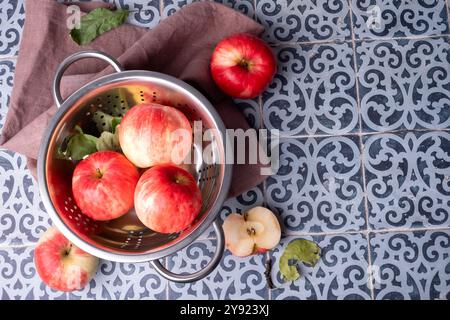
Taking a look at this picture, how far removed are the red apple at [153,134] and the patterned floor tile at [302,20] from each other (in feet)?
0.87

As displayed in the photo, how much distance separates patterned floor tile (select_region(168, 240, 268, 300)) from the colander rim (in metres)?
0.17

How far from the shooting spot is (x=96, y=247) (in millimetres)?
587

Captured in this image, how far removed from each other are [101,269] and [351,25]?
0.56 m

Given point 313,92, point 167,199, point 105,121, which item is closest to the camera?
point 167,199

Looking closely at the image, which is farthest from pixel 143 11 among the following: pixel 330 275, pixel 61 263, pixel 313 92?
pixel 330 275

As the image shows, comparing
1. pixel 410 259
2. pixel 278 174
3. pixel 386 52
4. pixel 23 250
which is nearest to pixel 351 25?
pixel 386 52

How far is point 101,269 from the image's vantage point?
0.74 m

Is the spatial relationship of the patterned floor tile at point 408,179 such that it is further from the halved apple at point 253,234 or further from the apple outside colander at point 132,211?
the apple outside colander at point 132,211

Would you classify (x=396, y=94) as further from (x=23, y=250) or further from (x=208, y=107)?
(x=23, y=250)

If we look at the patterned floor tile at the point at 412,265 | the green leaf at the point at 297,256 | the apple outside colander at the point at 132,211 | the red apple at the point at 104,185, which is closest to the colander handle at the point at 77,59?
the apple outside colander at the point at 132,211

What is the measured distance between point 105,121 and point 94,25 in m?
0.19

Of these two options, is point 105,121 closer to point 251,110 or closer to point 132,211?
point 132,211

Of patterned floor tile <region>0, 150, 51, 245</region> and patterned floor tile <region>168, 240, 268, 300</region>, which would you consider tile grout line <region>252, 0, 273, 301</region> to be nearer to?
patterned floor tile <region>168, 240, 268, 300</region>

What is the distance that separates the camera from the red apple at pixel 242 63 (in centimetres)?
69
